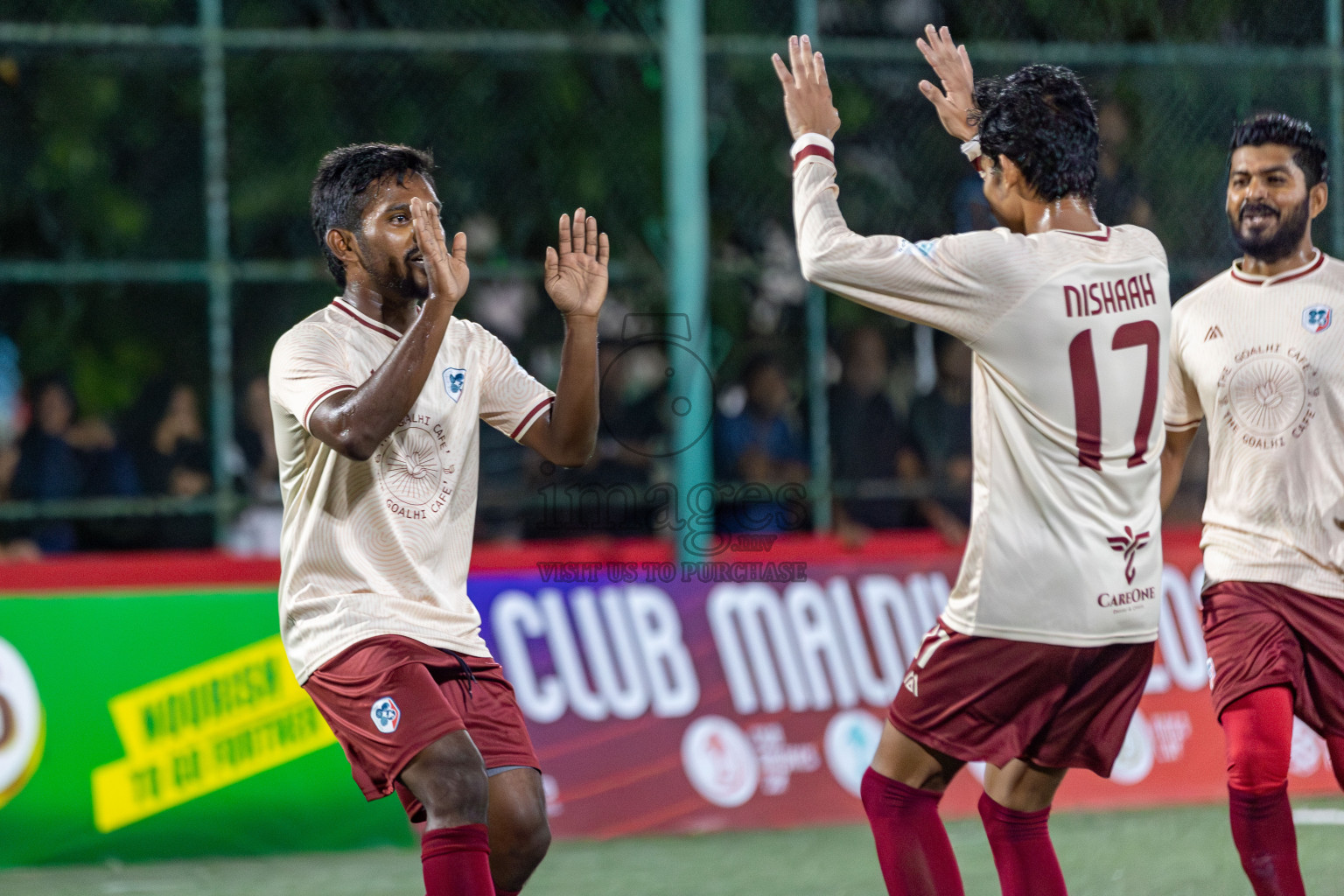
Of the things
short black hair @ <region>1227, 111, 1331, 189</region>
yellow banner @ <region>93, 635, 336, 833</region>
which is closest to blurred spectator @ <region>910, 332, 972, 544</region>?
yellow banner @ <region>93, 635, 336, 833</region>

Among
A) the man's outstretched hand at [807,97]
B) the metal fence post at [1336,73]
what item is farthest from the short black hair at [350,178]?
the metal fence post at [1336,73]

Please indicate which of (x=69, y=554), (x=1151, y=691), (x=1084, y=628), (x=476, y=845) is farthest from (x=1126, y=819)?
(x=69, y=554)

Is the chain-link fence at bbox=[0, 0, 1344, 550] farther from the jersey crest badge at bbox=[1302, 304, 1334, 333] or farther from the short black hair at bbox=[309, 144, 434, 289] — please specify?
the short black hair at bbox=[309, 144, 434, 289]

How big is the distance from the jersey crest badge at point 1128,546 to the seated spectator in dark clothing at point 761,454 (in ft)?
13.8

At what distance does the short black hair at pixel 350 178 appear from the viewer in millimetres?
4445

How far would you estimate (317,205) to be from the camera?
4.54 m

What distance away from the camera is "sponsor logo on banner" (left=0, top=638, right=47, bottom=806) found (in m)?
7.00

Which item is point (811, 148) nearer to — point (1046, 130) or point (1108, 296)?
point (1046, 130)

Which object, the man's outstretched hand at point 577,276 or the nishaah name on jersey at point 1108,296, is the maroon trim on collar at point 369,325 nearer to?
the man's outstretched hand at point 577,276

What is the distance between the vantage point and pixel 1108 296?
4.13 meters

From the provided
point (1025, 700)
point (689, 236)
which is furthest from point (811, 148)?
point (689, 236)

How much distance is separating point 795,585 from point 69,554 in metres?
3.49

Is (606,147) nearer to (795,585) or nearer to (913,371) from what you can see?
(913,371)

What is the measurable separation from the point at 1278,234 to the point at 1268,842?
1.73m
